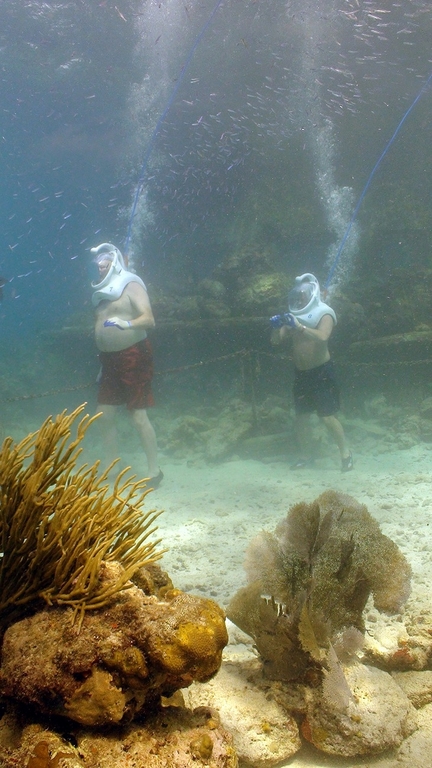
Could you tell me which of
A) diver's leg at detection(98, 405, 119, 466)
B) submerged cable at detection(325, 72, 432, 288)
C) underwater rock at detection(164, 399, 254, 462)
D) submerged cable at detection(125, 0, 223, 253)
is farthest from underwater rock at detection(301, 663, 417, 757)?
submerged cable at detection(325, 72, 432, 288)

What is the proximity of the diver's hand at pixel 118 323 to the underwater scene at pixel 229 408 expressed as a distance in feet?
0.12

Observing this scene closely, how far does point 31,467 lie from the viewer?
1759 mm

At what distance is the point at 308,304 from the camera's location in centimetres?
747

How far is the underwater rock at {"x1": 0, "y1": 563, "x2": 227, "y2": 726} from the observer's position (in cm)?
138

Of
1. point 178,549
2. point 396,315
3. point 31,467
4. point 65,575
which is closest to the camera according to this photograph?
point 65,575

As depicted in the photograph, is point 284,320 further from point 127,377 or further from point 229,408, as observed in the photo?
point 229,408

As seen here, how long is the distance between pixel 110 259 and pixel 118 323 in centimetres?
146

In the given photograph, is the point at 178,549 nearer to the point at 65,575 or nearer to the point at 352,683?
the point at 352,683

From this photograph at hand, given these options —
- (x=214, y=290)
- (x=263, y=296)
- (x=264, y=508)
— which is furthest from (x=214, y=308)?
(x=264, y=508)

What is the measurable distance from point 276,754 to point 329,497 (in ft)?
6.29

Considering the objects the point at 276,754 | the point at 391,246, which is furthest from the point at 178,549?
the point at 391,246

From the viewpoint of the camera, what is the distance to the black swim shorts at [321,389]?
7488 mm

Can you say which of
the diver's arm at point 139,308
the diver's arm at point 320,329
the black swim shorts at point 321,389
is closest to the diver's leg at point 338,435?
the black swim shorts at point 321,389

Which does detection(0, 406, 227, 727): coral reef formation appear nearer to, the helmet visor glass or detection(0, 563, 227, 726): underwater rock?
detection(0, 563, 227, 726): underwater rock
